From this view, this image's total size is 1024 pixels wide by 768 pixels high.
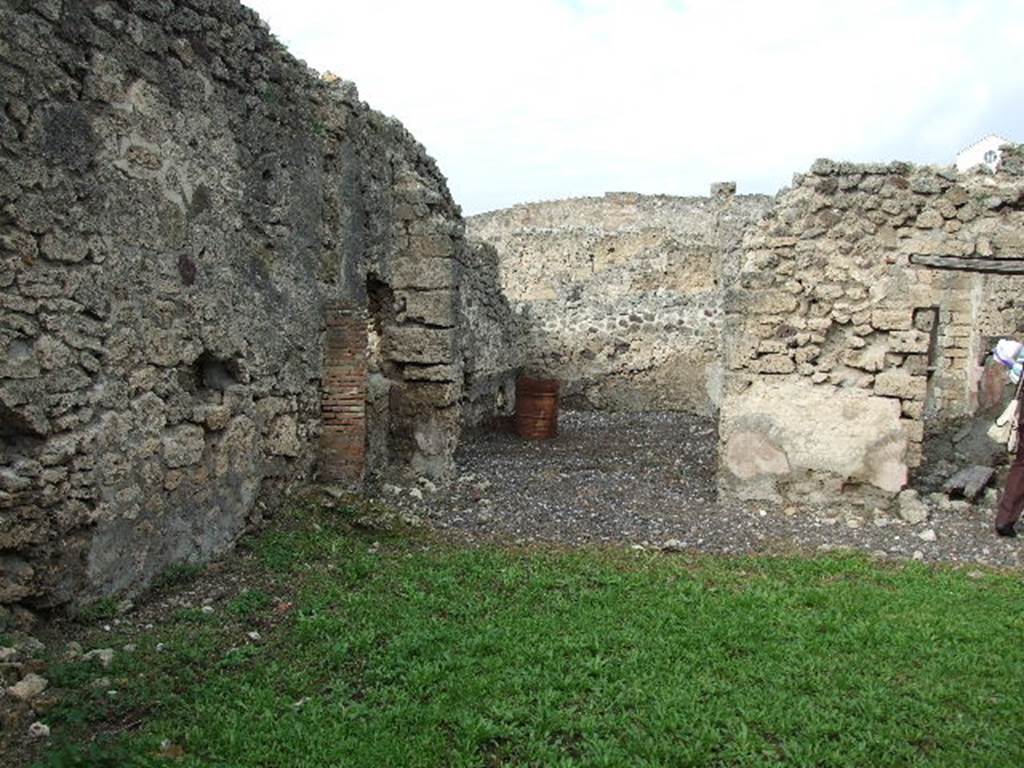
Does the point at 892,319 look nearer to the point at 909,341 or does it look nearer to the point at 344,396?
the point at 909,341

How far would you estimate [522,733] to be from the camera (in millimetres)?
3668

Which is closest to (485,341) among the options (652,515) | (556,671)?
(652,515)

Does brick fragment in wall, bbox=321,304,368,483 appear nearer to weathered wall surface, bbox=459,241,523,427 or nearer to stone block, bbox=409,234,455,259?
stone block, bbox=409,234,455,259

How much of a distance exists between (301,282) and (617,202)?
2485 centimetres

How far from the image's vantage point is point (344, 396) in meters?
7.62

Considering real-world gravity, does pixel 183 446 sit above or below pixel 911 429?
above

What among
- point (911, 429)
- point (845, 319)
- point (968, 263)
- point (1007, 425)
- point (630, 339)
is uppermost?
point (968, 263)

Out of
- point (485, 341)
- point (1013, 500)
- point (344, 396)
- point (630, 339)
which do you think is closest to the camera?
point (1013, 500)

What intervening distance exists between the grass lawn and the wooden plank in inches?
123

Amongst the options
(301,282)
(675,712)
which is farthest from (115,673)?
(301,282)

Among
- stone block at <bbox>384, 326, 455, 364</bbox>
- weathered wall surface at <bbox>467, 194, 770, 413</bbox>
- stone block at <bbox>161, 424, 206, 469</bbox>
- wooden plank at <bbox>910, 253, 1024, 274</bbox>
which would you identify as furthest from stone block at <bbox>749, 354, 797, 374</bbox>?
weathered wall surface at <bbox>467, 194, 770, 413</bbox>

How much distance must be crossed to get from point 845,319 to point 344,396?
457 cm

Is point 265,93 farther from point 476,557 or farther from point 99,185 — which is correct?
point 476,557

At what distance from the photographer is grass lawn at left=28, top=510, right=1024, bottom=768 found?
140 inches
